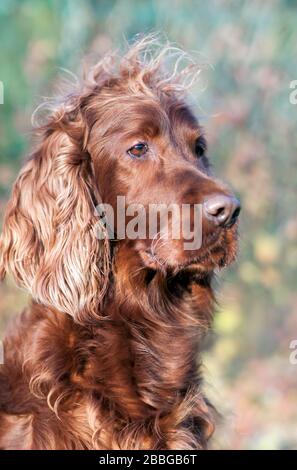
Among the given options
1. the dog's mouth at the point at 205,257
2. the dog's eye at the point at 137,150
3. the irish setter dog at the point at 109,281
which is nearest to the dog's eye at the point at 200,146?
the irish setter dog at the point at 109,281

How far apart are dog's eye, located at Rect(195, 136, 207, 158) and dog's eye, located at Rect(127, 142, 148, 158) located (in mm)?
372

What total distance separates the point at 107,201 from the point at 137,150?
0.84 ft

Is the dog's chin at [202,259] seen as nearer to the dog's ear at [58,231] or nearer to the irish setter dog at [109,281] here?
the irish setter dog at [109,281]

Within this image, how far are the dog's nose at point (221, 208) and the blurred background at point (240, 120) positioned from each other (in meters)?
4.51

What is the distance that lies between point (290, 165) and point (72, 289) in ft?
17.5

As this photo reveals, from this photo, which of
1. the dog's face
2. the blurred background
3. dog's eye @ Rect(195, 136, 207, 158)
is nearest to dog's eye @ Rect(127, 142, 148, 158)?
the dog's face

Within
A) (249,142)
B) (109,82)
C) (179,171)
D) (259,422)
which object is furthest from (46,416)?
(249,142)

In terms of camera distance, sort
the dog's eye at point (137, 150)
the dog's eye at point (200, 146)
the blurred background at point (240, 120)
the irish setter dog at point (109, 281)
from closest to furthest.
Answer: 1. the irish setter dog at point (109, 281)
2. the dog's eye at point (137, 150)
3. the dog's eye at point (200, 146)
4. the blurred background at point (240, 120)

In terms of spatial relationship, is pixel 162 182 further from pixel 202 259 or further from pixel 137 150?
pixel 202 259

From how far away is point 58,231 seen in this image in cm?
327

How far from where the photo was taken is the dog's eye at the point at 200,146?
3611 millimetres

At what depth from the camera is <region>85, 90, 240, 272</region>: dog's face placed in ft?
10.2

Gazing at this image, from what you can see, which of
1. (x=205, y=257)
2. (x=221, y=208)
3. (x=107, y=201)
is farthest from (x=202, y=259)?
(x=107, y=201)
